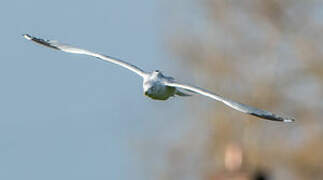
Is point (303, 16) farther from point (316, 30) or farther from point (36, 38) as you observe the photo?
point (36, 38)

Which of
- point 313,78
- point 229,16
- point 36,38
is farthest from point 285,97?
point 36,38

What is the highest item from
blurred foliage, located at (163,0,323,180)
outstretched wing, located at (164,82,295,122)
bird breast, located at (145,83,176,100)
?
blurred foliage, located at (163,0,323,180)

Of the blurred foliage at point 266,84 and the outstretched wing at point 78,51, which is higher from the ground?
the blurred foliage at point 266,84

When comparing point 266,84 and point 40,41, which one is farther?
point 266,84

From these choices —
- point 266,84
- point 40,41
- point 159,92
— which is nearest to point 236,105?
point 159,92

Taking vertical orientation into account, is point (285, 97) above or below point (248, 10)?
below

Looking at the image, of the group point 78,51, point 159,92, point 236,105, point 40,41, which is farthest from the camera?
point 40,41

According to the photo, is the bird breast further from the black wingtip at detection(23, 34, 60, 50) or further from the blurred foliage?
the blurred foliage

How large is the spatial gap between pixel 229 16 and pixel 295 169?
2626 millimetres

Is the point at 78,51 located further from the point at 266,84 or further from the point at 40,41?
the point at 266,84

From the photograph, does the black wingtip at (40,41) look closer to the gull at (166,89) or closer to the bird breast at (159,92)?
the gull at (166,89)

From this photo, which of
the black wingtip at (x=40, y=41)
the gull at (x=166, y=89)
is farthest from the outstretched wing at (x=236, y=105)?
the black wingtip at (x=40, y=41)

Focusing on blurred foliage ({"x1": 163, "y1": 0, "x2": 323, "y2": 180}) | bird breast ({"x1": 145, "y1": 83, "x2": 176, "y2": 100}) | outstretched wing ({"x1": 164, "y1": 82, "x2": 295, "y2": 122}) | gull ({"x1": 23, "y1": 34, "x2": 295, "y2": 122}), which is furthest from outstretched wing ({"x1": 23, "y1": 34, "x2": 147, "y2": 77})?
blurred foliage ({"x1": 163, "y1": 0, "x2": 323, "y2": 180})

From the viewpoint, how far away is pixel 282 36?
2369 cm
